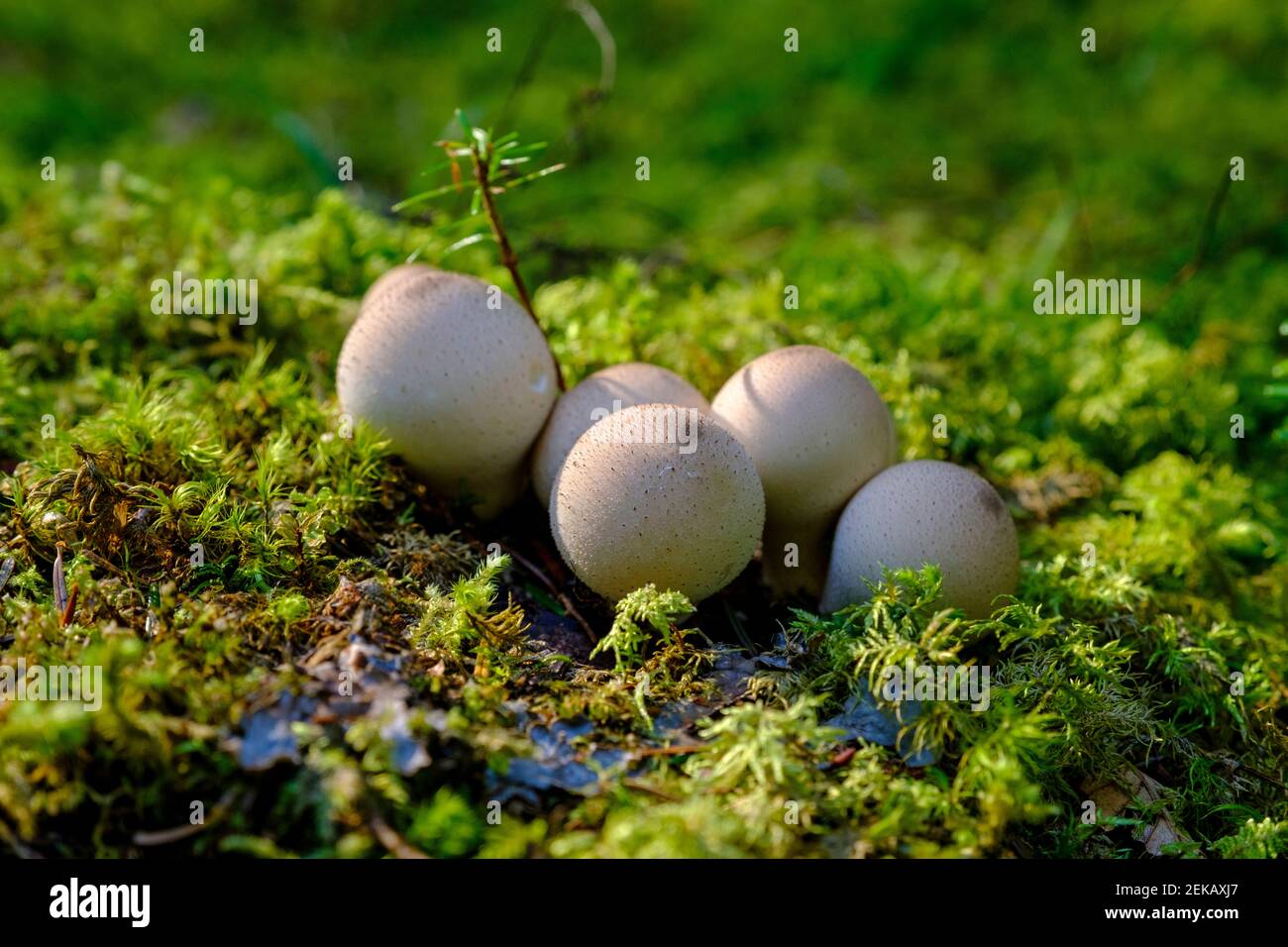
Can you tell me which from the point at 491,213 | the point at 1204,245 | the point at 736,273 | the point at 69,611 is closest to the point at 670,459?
the point at 491,213

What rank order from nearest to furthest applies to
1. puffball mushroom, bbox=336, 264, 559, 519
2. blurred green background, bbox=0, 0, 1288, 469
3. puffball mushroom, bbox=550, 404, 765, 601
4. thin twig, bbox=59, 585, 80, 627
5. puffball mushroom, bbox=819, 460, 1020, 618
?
thin twig, bbox=59, 585, 80, 627 < puffball mushroom, bbox=550, 404, 765, 601 < puffball mushroom, bbox=819, 460, 1020, 618 < puffball mushroom, bbox=336, 264, 559, 519 < blurred green background, bbox=0, 0, 1288, 469

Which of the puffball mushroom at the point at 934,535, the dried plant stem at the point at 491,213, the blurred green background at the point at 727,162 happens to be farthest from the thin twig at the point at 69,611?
the puffball mushroom at the point at 934,535

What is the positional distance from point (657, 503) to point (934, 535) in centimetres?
69

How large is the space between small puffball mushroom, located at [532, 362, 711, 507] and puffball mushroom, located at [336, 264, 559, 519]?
68 mm

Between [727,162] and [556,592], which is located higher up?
[727,162]

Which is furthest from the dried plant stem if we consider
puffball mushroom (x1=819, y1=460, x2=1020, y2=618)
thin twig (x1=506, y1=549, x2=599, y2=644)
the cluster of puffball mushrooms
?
puffball mushroom (x1=819, y1=460, x2=1020, y2=618)

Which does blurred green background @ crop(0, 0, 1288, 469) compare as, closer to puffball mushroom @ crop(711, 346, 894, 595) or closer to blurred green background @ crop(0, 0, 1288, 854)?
blurred green background @ crop(0, 0, 1288, 854)

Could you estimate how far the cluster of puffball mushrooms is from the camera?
7.59 ft

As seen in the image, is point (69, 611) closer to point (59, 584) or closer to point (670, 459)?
point (59, 584)

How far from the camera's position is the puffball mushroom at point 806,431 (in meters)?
2.59

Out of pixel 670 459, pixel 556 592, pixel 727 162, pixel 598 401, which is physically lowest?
pixel 556 592

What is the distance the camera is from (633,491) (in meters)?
2.28

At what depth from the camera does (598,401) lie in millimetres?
2662
